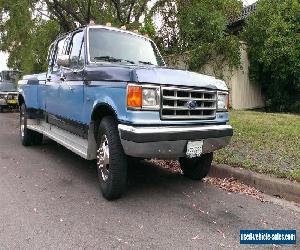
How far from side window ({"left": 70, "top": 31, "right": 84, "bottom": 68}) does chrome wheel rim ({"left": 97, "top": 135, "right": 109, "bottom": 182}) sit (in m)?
1.42

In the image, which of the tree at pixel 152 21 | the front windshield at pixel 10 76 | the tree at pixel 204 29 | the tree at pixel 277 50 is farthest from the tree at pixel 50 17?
the tree at pixel 277 50

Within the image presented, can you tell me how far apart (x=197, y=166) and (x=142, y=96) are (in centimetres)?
190

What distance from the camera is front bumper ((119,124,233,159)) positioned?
15.6 ft

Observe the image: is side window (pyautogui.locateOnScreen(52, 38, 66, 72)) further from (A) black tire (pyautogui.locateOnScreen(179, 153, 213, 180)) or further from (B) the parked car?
(B) the parked car

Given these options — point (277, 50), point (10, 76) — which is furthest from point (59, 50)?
point (10, 76)

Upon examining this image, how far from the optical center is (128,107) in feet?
15.9

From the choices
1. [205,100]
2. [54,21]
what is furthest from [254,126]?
[54,21]

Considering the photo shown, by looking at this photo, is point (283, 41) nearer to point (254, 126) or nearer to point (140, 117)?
point (254, 126)

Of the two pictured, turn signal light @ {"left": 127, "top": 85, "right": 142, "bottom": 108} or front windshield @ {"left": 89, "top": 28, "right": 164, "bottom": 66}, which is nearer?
turn signal light @ {"left": 127, "top": 85, "right": 142, "bottom": 108}

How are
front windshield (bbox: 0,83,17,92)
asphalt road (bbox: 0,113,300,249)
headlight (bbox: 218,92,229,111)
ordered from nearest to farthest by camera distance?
asphalt road (bbox: 0,113,300,249) < headlight (bbox: 218,92,229,111) < front windshield (bbox: 0,83,17,92)

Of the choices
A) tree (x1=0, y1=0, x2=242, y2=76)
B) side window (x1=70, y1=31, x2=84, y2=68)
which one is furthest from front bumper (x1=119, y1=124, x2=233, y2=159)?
tree (x1=0, y1=0, x2=242, y2=76)

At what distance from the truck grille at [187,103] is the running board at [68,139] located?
1.34 m

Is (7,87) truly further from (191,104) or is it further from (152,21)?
(191,104)

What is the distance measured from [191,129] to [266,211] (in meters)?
1.35
